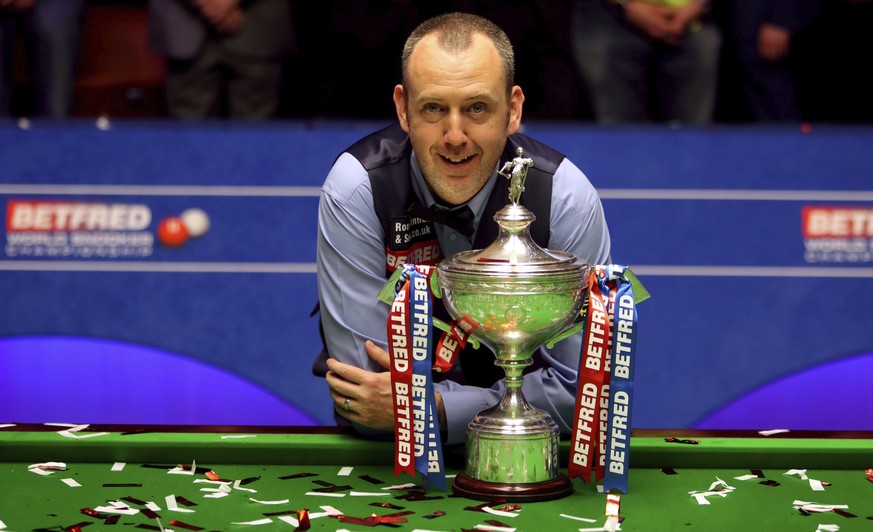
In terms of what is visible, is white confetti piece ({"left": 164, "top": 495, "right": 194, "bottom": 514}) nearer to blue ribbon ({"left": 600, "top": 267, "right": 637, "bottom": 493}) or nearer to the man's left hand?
the man's left hand

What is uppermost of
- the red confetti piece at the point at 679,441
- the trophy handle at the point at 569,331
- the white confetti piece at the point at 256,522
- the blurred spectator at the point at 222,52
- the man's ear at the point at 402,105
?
the blurred spectator at the point at 222,52

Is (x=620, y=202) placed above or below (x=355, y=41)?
below

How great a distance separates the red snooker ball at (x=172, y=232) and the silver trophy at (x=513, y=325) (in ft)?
6.76

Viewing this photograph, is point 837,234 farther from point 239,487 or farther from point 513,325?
point 239,487

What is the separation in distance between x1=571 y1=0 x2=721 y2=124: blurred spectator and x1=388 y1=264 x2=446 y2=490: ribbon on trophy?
2.03 m

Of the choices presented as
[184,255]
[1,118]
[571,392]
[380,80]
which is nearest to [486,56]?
[571,392]

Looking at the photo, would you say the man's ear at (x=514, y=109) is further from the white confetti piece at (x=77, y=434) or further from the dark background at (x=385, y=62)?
the dark background at (x=385, y=62)

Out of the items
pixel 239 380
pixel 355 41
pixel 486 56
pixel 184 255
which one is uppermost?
pixel 355 41

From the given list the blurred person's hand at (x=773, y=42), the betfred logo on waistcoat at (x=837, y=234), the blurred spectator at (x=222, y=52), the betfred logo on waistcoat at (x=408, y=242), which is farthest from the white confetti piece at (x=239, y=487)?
the blurred person's hand at (x=773, y=42)

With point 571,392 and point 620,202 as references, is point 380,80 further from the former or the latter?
point 571,392

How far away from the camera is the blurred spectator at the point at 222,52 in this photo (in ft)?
12.8

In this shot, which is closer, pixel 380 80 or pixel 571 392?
pixel 571 392

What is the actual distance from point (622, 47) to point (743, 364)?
3.23 ft

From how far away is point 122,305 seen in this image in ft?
12.8
